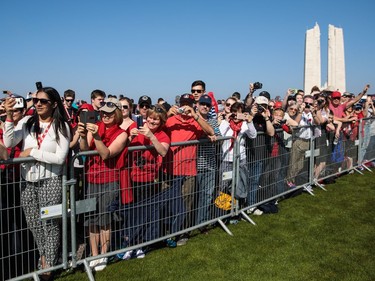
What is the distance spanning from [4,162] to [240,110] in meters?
3.64

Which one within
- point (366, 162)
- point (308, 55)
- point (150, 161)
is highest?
point (308, 55)

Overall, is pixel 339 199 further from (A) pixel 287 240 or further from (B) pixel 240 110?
(B) pixel 240 110

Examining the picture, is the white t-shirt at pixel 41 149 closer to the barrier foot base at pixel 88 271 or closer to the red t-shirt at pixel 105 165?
the red t-shirt at pixel 105 165

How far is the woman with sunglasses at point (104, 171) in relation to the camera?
→ 3809 mm

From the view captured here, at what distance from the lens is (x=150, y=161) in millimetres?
4246

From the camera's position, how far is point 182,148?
15.1 feet

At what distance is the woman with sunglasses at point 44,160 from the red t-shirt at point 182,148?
140 cm

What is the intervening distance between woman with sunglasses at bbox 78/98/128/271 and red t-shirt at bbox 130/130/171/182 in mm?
228

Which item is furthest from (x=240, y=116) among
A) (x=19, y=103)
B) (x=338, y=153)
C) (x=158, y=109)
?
(x=338, y=153)

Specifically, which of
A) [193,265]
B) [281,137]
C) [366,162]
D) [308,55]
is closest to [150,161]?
[193,265]

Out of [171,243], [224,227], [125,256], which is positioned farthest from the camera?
[224,227]

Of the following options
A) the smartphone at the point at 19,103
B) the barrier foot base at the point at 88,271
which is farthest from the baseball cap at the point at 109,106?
the barrier foot base at the point at 88,271

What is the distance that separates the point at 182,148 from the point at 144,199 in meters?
0.86

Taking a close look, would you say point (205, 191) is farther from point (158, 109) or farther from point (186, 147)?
point (158, 109)
